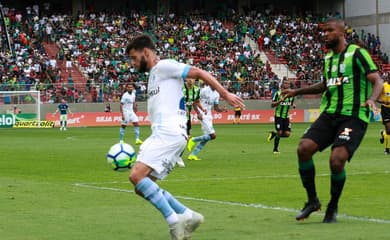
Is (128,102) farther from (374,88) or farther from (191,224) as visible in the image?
(191,224)

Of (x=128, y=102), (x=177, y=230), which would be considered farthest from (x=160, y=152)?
(x=128, y=102)

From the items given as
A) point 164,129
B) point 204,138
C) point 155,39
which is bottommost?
point 204,138

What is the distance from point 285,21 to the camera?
70000 mm

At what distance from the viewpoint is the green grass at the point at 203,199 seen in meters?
10.0

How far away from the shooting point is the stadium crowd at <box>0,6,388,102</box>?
56156mm

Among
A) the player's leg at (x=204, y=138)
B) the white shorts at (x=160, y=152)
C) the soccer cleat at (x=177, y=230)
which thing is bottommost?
the player's leg at (x=204, y=138)

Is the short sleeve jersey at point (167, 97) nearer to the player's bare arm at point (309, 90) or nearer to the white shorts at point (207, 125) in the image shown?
the player's bare arm at point (309, 90)

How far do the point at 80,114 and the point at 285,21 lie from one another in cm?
2256

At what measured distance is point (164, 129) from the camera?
30.3 ft

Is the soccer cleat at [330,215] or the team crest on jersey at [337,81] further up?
the team crest on jersey at [337,81]

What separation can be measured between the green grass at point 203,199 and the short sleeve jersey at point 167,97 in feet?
4.16

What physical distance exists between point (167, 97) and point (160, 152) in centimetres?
61

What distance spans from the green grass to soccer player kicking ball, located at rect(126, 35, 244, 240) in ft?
2.00

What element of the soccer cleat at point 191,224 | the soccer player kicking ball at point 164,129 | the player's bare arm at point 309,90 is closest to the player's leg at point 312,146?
the player's bare arm at point 309,90
